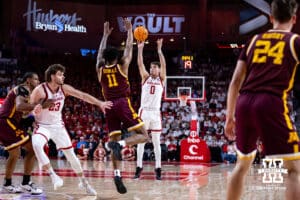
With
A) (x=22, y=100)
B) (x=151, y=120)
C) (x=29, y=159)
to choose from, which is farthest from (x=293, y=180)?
(x=151, y=120)

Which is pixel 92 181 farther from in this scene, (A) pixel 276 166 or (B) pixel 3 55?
(B) pixel 3 55

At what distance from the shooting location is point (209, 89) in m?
22.8

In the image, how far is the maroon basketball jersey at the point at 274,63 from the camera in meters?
4.16

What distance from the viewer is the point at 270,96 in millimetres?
4152

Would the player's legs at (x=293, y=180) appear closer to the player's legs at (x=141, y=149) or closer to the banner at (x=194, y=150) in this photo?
the player's legs at (x=141, y=149)

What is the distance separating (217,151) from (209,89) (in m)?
6.10

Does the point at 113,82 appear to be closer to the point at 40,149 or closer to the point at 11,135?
the point at 40,149

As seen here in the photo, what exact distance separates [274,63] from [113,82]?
395 cm

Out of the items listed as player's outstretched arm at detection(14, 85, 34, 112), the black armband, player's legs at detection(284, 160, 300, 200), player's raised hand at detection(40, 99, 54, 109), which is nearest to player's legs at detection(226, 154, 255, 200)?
player's legs at detection(284, 160, 300, 200)

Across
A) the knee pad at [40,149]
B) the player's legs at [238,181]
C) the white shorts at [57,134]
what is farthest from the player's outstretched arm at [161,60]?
the player's legs at [238,181]

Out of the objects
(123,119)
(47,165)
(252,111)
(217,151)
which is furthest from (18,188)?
(217,151)

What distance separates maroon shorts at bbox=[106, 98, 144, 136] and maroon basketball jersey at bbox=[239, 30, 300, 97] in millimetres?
3744

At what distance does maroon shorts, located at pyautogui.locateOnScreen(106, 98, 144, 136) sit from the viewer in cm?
787

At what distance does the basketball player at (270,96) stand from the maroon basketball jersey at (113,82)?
3.57m
